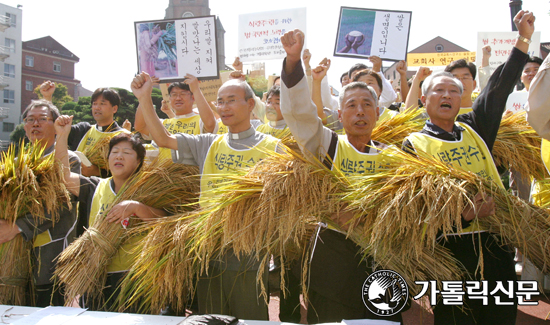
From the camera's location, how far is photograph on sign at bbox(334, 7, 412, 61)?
17.9 ft

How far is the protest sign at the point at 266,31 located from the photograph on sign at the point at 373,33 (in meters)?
0.68

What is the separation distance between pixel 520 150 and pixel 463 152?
91 cm

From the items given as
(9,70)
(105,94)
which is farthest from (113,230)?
(9,70)

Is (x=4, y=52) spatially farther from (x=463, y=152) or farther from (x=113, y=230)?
(x=463, y=152)

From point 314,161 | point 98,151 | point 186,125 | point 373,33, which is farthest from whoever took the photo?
point 373,33

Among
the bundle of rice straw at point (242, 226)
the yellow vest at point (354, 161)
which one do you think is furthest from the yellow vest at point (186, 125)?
the yellow vest at point (354, 161)

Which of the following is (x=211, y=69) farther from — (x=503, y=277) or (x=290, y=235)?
(x=503, y=277)

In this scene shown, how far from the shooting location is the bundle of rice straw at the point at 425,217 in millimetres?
1777

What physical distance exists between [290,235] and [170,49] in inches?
131

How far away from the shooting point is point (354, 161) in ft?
7.46

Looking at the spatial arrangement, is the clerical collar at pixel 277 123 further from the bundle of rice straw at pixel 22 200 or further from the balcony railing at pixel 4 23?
the balcony railing at pixel 4 23

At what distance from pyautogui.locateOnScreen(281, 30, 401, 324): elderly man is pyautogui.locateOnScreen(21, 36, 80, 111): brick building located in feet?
162

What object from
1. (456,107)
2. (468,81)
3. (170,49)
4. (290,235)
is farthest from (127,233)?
(468,81)

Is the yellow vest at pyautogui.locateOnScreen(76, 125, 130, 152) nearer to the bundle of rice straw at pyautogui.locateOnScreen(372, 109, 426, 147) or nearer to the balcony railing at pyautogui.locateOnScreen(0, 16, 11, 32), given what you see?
the bundle of rice straw at pyautogui.locateOnScreen(372, 109, 426, 147)
